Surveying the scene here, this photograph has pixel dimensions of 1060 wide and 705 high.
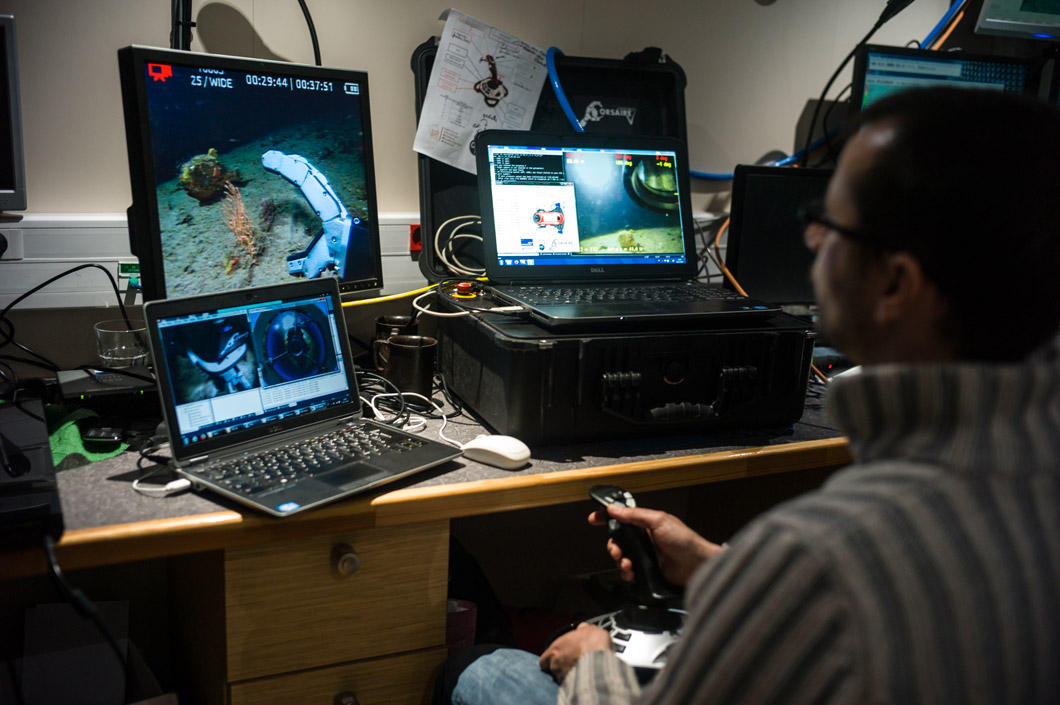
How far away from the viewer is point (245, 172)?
123cm

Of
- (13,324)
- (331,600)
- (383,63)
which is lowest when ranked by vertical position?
(331,600)

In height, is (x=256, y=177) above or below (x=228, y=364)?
above

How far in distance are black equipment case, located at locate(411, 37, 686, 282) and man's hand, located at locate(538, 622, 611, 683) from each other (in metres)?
0.79

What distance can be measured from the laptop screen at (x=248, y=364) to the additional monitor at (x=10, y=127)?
0.34 m

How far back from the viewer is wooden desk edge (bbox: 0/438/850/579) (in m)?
0.86

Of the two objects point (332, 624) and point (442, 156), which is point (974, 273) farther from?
point (442, 156)

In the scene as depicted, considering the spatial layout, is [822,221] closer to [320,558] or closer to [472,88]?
[320,558]

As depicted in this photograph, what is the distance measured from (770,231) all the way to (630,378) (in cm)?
70

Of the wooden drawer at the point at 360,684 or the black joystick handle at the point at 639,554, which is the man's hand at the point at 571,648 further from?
the wooden drawer at the point at 360,684

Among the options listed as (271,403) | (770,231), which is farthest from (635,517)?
(770,231)

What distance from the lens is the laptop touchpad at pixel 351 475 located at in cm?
100

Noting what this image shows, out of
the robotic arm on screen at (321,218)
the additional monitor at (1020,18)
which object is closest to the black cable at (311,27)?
the robotic arm on screen at (321,218)

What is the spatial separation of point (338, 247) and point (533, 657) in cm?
73

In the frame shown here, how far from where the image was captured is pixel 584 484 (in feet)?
3.67
